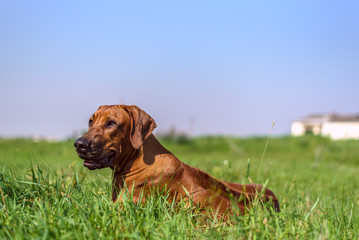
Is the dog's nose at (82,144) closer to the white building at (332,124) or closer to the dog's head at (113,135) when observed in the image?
the dog's head at (113,135)

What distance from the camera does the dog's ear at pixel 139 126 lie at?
3808mm

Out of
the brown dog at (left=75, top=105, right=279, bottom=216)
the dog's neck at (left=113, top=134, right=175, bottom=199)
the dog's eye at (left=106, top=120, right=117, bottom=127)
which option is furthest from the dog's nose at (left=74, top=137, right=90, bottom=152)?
the dog's neck at (left=113, top=134, right=175, bottom=199)

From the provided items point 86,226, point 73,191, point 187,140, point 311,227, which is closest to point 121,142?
point 86,226

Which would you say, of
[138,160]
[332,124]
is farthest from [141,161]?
[332,124]

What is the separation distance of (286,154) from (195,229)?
71.5 feet

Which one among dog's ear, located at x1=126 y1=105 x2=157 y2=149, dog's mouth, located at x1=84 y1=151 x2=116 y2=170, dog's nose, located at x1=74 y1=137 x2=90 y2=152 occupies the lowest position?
dog's mouth, located at x1=84 y1=151 x2=116 y2=170

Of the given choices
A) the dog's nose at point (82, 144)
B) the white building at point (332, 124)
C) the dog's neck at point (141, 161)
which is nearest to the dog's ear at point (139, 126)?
the dog's neck at point (141, 161)

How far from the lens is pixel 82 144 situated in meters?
3.62

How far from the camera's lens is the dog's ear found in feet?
12.5

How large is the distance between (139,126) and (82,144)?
0.57 m

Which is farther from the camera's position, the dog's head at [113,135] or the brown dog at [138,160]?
the brown dog at [138,160]

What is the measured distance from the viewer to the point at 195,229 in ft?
11.7

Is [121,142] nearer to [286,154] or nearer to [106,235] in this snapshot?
[106,235]

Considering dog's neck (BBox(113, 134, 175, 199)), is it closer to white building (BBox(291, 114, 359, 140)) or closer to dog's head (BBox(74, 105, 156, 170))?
dog's head (BBox(74, 105, 156, 170))
